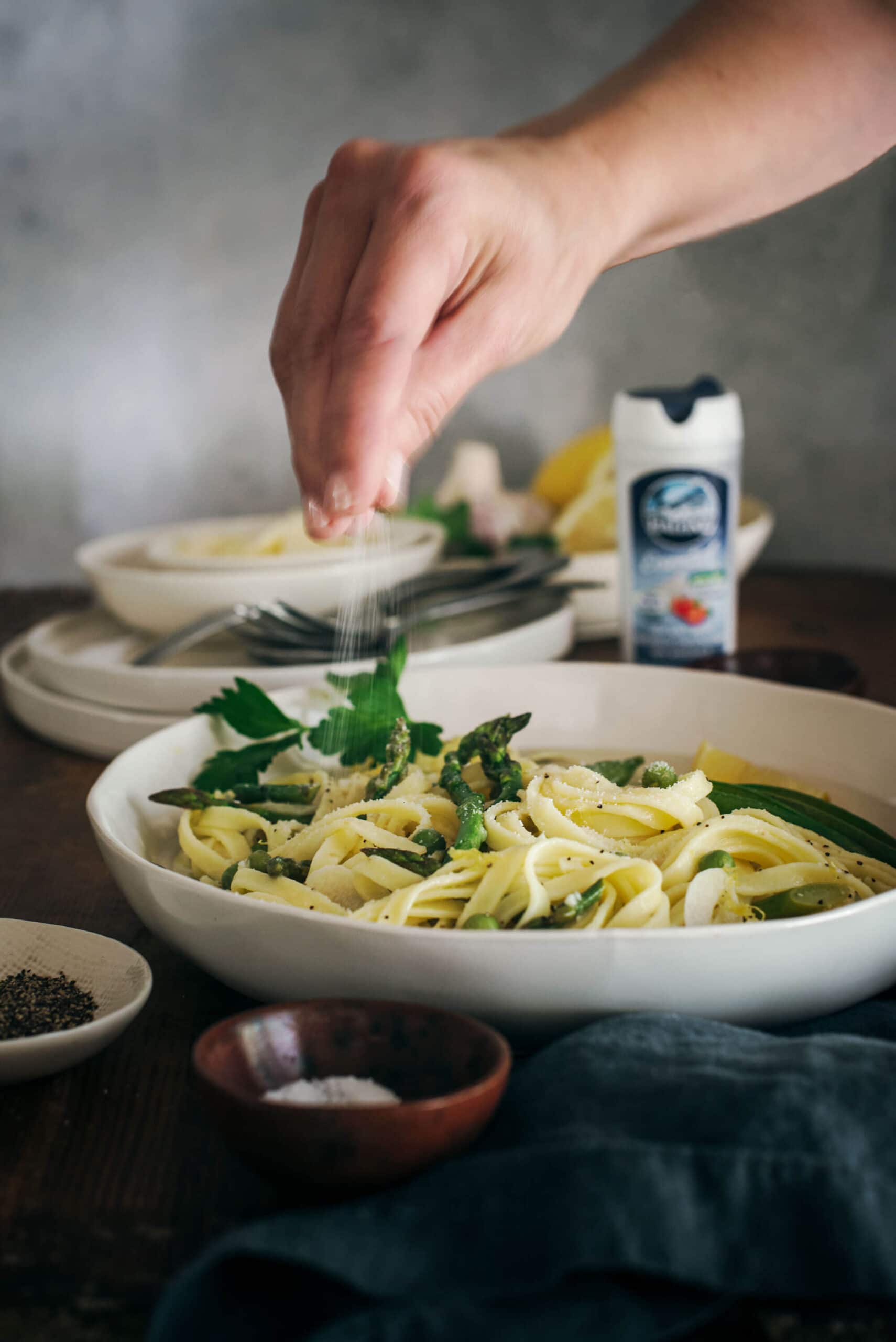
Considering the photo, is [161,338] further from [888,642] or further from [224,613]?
[888,642]

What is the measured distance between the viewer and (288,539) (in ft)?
5.97

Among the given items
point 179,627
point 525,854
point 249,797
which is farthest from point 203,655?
point 525,854

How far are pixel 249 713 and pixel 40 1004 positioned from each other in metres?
0.45

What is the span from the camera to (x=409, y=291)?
885mm

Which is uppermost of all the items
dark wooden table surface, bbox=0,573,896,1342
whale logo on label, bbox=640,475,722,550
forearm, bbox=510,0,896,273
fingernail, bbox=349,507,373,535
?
forearm, bbox=510,0,896,273

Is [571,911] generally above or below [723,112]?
below

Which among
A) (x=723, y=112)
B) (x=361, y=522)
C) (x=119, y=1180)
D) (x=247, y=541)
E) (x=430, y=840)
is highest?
(x=723, y=112)

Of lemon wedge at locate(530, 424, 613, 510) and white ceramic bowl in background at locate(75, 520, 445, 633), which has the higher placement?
lemon wedge at locate(530, 424, 613, 510)

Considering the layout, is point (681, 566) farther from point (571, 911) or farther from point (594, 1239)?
point (594, 1239)

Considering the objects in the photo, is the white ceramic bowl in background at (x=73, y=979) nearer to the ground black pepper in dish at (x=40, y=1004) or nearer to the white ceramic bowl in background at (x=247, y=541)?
the ground black pepper in dish at (x=40, y=1004)

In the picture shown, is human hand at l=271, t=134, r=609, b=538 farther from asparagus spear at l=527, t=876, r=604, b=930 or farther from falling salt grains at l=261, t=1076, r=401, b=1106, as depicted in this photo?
falling salt grains at l=261, t=1076, r=401, b=1106

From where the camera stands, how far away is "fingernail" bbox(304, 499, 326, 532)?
955 mm

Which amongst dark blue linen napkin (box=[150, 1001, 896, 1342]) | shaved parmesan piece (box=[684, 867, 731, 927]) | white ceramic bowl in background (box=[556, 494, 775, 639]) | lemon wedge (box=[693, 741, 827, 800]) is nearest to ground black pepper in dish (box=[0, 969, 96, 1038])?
dark blue linen napkin (box=[150, 1001, 896, 1342])

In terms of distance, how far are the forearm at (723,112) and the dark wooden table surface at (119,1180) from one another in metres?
0.74
